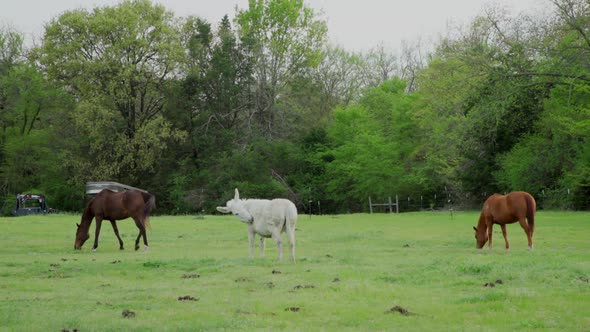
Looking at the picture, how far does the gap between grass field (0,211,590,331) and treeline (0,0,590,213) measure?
37.2 meters

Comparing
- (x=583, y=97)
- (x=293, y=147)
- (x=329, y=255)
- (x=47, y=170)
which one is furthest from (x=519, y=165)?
(x=47, y=170)

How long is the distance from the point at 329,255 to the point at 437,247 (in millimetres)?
5340

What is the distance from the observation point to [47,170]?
224 feet

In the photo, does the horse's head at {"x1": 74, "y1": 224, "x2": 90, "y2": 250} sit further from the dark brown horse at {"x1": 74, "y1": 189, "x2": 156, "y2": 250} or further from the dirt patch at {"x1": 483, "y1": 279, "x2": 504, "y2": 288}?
the dirt patch at {"x1": 483, "y1": 279, "x2": 504, "y2": 288}

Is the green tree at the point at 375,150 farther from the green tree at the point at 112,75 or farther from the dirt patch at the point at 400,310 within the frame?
the dirt patch at the point at 400,310

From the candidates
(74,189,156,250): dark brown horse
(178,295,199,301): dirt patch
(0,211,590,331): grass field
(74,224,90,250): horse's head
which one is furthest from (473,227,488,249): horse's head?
(74,224,90,250): horse's head

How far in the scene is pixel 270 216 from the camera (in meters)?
18.2

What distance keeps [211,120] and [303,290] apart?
2226 inches

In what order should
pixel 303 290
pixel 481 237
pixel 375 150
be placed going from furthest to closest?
pixel 375 150 < pixel 481 237 < pixel 303 290

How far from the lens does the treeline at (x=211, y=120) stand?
61.8 m

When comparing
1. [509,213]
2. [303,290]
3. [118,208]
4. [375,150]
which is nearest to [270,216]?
[303,290]

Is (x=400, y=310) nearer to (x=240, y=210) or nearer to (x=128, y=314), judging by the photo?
(x=128, y=314)

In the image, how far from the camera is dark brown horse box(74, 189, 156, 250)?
2458 centimetres

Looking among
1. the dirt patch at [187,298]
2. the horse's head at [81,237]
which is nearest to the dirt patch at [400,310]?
the dirt patch at [187,298]
